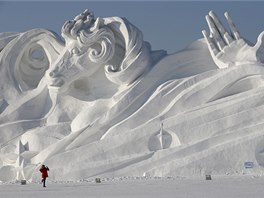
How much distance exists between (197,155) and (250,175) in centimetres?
173

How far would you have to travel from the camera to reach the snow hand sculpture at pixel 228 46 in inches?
850

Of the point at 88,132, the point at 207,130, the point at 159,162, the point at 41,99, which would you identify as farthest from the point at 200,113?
the point at 41,99

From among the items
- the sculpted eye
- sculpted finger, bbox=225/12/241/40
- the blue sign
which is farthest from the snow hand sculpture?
the sculpted eye

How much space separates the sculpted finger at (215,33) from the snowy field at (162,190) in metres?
5.90

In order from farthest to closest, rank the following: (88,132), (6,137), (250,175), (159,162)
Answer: (6,137) < (88,132) < (159,162) < (250,175)

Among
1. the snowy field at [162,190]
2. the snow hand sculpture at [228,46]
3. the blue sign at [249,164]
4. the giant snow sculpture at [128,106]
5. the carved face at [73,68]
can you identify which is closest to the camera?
the snowy field at [162,190]

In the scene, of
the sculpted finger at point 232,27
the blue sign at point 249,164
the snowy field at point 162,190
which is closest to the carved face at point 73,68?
the sculpted finger at point 232,27

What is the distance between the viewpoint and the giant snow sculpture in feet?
66.5

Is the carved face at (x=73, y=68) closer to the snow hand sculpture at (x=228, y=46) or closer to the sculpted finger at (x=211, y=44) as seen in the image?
the sculpted finger at (x=211, y=44)

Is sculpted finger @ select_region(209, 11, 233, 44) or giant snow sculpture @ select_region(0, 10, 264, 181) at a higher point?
sculpted finger @ select_region(209, 11, 233, 44)

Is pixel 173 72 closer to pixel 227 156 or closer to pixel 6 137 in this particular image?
pixel 227 156

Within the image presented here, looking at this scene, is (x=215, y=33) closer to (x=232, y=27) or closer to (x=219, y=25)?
(x=219, y=25)

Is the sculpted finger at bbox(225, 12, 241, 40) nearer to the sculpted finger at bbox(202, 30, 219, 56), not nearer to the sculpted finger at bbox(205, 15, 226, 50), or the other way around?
the sculpted finger at bbox(205, 15, 226, 50)

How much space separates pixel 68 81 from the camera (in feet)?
75.1
